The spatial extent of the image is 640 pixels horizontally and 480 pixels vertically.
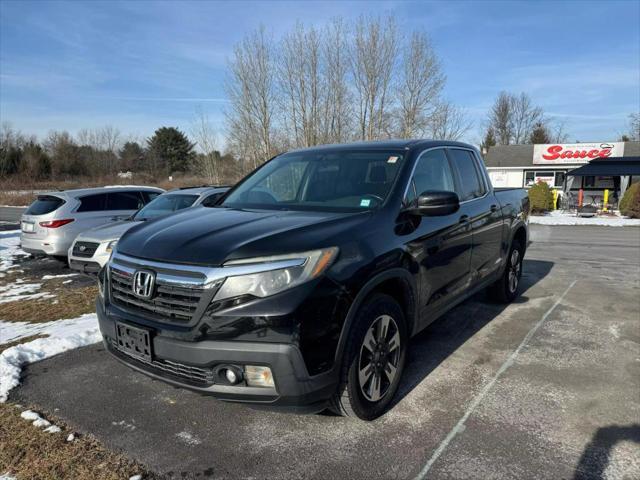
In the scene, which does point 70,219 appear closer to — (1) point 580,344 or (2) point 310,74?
(1) point 580,344

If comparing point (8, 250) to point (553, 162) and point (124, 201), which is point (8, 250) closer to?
point (124, 201)

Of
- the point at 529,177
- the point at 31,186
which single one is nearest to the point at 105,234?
the point at 529,177

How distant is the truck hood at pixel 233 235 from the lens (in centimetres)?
253

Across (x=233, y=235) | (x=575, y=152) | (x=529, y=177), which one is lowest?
(x=529, y=177)

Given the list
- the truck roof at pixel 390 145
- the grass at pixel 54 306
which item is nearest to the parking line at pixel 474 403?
the truck roof at pixel 390 145

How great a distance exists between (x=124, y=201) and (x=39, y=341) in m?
5.96

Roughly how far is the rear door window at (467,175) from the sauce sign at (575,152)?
111 feet

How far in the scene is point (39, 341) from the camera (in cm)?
445

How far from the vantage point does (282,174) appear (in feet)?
13.6

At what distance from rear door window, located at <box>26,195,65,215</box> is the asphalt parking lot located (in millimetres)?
5677

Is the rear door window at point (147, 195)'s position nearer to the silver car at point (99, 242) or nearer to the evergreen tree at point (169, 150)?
the silver car at point (99, 242)

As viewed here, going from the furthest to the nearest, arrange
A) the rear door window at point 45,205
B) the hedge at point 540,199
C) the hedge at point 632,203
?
the hedge at point 540,199
the hedge at point 632,203
the rear door window at point 45,205

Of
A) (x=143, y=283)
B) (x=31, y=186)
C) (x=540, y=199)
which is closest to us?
(x=143, y=283)

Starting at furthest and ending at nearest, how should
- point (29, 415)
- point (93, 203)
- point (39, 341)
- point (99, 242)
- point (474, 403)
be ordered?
point (93, 203) → point (99, 242) → point (39, 341) → point (474, 403) → point (29, 415)
